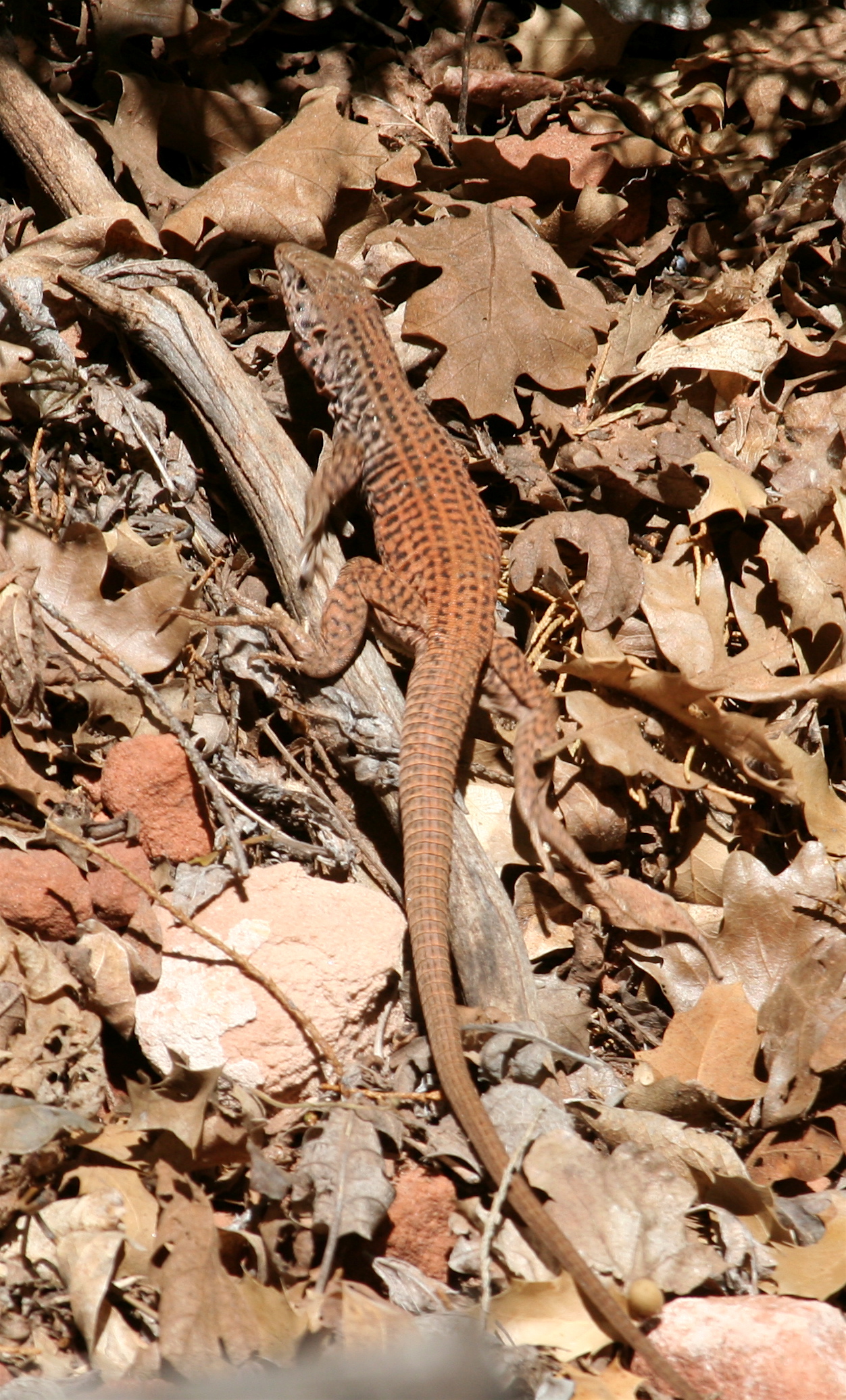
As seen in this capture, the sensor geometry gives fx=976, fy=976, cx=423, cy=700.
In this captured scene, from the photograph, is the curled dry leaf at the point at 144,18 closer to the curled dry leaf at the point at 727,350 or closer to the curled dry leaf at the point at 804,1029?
the curled dry leaf at the point at 727,350

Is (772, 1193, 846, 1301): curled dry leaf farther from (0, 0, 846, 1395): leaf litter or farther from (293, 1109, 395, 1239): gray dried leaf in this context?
(293, 1109, 395, 1239): gray dried leaf

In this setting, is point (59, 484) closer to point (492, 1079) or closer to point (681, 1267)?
A: point (492, 1079)

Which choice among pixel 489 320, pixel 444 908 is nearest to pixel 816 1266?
pixel 444 908

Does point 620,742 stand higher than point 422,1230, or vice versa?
point 620,742

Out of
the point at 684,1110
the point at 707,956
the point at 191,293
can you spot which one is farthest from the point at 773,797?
the point at 191,293

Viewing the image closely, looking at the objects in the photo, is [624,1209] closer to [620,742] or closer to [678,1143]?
[678,1143]

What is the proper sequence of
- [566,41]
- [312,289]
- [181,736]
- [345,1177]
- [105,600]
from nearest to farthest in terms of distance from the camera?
[345,1177]
[181,736]
[105,600]
[312,289]
[566,41]
